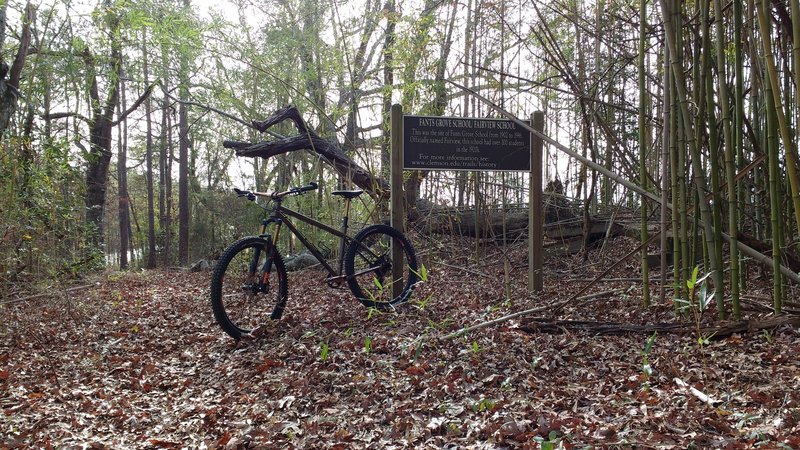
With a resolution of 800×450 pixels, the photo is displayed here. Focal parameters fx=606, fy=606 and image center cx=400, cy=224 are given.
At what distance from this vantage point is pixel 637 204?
6.45 metres

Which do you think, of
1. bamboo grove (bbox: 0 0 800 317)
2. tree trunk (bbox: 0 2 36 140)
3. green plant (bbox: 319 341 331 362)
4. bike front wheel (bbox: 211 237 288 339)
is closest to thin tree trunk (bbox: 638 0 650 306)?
bamboo grove (bbox: 0 0 800 317)

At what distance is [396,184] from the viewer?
15.7 feet

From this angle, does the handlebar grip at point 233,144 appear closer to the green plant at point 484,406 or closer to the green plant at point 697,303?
the green plant at point 484,406

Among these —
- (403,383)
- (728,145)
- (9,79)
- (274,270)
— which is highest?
(9,79)

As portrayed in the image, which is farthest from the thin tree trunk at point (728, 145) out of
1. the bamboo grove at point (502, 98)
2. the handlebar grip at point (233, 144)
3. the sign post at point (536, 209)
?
the handlebar grip at point (233, 144)

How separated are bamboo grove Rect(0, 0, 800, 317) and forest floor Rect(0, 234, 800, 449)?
49 centimetres

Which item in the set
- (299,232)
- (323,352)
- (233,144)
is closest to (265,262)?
(299,232)

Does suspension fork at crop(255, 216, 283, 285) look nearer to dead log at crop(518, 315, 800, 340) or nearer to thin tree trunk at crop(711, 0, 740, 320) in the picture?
dead log at crop(518, 315, 800, 340)

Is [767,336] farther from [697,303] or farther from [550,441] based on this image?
[550,441]

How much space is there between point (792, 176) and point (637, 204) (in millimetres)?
4046

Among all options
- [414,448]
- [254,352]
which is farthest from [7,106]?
[414,448]

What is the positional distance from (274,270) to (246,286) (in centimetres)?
28

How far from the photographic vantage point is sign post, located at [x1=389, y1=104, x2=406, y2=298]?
4688mm

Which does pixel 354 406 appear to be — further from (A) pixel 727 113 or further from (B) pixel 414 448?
(A) pixel 727 113
